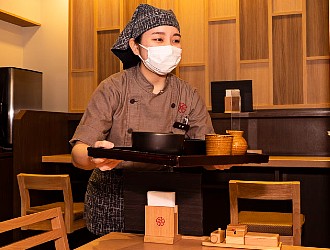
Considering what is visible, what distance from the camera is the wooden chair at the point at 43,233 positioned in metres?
1.23

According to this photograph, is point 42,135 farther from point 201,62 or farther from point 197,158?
point 197,158

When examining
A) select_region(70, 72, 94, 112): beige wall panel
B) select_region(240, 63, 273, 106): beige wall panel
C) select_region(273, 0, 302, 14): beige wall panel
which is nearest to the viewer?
select_region(273, 0, 302, 14): beige wall panel

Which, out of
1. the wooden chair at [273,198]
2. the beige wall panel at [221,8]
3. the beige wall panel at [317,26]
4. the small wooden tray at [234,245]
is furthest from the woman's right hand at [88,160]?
the beige wall panel at [221,8]

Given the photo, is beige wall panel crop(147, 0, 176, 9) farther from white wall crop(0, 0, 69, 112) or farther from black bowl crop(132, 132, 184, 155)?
black bowl crop(132, 132, 184, 155)

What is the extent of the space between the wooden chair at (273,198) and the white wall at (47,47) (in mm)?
2949

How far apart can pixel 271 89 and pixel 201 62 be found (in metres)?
0.72

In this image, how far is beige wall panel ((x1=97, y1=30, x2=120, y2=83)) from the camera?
4.67 m

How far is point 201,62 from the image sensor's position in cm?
443

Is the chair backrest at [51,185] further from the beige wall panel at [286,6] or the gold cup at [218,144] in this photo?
the beige wall panel at [286,6]

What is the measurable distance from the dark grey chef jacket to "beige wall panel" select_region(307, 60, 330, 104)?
2.59m

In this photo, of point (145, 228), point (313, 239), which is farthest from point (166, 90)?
point (313, 239)

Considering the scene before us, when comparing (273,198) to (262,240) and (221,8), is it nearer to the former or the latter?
(262,240)

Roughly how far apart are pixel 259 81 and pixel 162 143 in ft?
10.5

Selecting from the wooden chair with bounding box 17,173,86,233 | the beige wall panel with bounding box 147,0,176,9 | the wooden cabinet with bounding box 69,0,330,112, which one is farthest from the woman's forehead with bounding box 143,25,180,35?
the beige wall panel with bounding box 147,0,176,9
